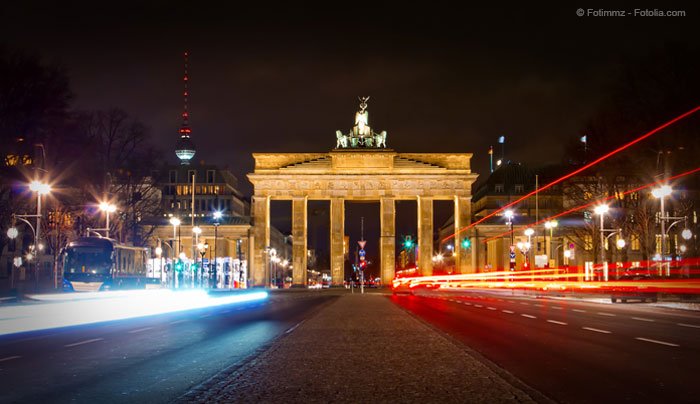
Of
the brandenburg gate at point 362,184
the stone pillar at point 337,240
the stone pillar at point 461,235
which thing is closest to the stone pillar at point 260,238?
the brandenburg gate at point 362,184

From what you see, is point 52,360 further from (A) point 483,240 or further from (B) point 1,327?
(A) point 483,240

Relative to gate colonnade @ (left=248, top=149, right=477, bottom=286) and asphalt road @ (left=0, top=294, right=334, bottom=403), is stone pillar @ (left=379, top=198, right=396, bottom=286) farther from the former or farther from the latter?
asphalt road @ (left=0, top=294, right=334, bottom=403)

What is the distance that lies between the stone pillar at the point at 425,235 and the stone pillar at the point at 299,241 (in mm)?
14762

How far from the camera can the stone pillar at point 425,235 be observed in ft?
301

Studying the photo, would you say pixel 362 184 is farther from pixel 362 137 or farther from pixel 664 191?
pixel 664 191

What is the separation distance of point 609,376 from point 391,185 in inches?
3309

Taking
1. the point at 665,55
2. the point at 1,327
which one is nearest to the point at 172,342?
the point at 1,327

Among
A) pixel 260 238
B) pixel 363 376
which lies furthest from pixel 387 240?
pixel 363 376

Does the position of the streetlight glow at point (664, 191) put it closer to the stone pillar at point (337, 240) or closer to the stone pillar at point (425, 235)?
the stone pillar at point (425, 235)

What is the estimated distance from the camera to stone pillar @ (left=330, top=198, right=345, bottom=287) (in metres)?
92.2

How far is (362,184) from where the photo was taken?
3684 inches

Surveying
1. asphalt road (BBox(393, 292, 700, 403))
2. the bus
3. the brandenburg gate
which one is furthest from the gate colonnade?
asphalt road (BBox(393, 292, 700, 403))

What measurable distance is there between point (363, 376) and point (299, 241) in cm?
8381

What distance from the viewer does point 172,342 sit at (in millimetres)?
15336
